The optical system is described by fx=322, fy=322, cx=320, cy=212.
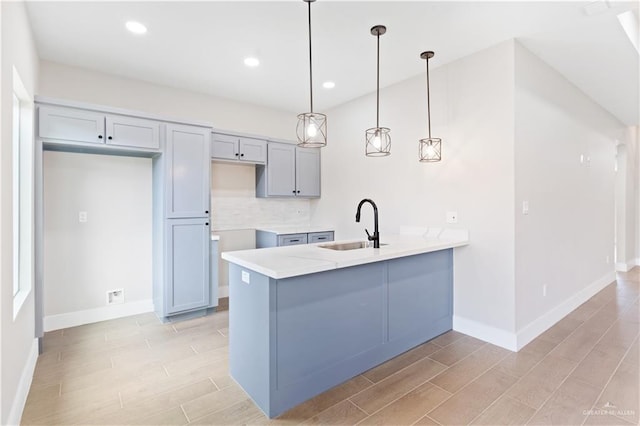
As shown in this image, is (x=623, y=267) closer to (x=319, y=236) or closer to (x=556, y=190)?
(x=556, y=190)

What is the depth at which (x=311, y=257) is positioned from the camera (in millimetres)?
2236

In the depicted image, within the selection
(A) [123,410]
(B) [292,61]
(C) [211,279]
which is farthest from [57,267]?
(B) [292,61]

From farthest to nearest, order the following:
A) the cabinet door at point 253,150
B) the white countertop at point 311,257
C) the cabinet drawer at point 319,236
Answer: the cabinet drawer at point 319,236 < the cabinet door at point 253,150 < the white countertop at point 311,257

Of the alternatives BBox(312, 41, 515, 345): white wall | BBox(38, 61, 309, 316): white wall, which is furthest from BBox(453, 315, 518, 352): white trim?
BBox(38, 61, 309, 316): white wall

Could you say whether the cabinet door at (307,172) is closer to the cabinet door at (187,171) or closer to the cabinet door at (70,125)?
the cabinet door at (187,171)

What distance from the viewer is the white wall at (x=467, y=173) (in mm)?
2857

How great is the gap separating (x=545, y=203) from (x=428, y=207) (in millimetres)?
1133

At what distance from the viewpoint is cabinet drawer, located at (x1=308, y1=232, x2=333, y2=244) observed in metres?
4.46

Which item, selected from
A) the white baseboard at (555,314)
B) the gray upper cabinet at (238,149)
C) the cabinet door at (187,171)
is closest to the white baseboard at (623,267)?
the white baseboard at (555,314)

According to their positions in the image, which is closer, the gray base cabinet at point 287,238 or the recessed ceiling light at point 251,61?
the recessed ceiling light at point 251,61

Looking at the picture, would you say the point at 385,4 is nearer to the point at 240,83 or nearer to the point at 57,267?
the point at 240,83

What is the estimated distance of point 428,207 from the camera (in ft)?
11.3

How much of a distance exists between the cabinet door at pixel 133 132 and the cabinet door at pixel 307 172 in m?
1.99

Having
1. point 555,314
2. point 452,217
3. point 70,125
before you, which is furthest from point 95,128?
point 555,314
